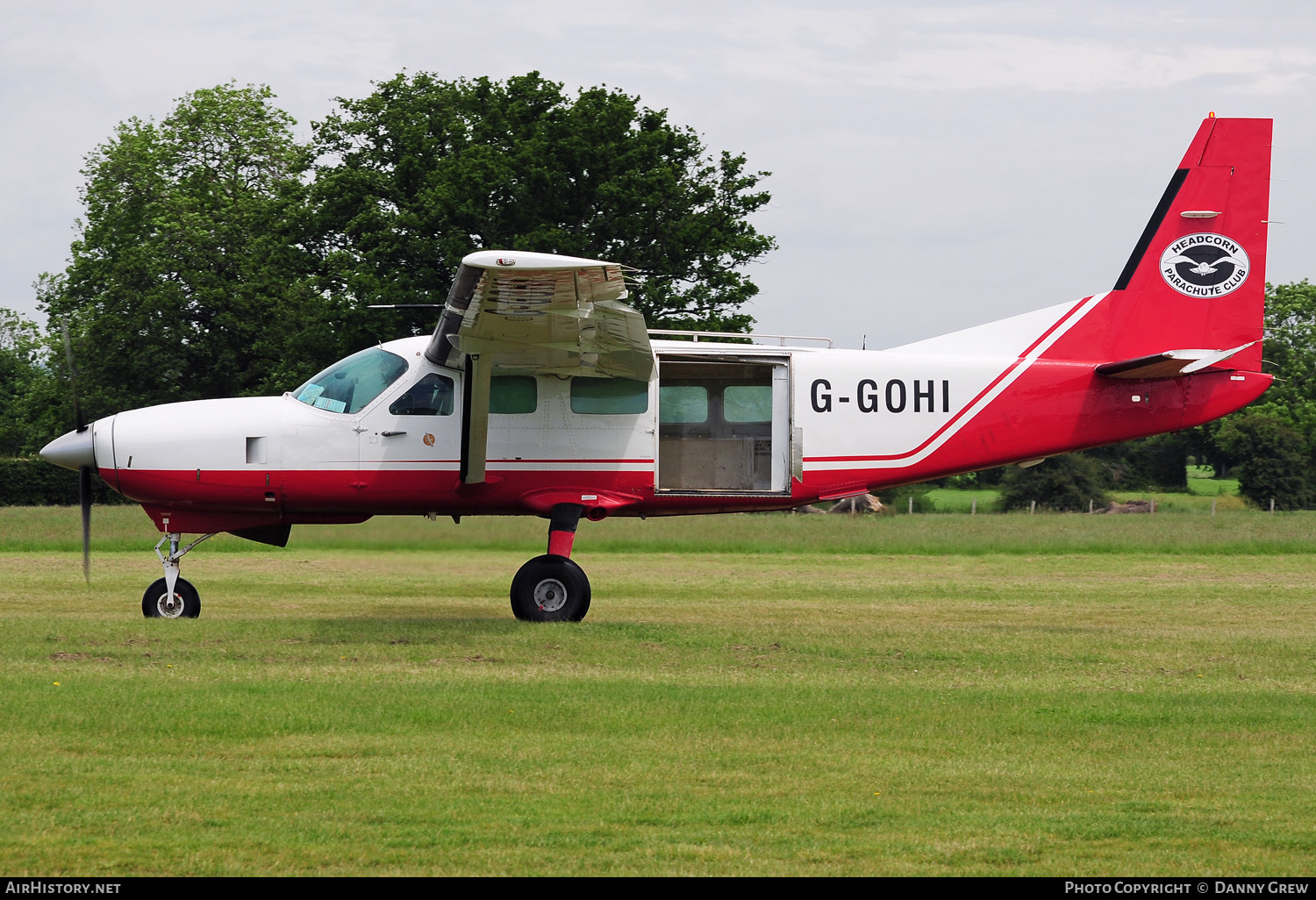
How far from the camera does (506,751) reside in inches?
295

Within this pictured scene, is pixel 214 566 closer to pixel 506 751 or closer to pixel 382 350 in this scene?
pixel 382 350

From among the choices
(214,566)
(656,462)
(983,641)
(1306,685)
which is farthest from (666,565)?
(1306,685)

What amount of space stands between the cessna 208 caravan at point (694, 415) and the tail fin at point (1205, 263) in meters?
0.02

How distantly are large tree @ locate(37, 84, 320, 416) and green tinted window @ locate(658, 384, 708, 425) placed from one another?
29090mm

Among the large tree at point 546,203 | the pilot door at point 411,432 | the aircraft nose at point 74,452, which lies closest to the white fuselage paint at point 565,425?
the pilot door at point 411,432

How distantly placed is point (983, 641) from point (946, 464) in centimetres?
225

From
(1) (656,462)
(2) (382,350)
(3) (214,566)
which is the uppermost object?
(2) (382,350)

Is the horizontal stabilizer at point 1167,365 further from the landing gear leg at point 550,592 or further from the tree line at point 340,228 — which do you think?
the tree line at point 340,228

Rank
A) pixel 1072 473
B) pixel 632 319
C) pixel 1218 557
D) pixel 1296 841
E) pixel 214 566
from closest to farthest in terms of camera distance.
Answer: pixel 1296 841
pixel 632 319
pixel 214 566
pixel 1218 557
pixel 1072 473

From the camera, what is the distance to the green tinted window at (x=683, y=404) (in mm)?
14125

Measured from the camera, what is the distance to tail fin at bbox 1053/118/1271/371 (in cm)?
1441

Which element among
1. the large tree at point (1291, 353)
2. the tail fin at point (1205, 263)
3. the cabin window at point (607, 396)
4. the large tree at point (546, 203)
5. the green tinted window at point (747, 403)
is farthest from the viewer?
the large tree at point (1291, 353)

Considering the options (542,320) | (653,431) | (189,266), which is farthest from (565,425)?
(189,266)

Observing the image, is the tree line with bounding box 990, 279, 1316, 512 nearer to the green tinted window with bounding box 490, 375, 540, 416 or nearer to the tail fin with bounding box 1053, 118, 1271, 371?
the tail fin with bounding box 1053, 118, 1271, 371
